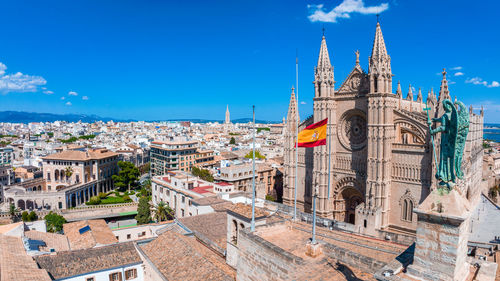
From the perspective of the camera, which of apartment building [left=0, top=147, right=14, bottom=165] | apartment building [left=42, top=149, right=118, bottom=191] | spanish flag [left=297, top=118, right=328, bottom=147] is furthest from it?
apartment building [left=0, top=147, right=14, bottom=165]

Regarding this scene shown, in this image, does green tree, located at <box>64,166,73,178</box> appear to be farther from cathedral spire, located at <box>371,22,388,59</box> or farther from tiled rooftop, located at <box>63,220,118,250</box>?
cathedral spire, located at <box>371,22,388,59</box>

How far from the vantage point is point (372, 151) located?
29.9 metres

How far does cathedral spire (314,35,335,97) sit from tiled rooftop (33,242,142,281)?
23.2 m

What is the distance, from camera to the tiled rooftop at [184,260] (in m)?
15.2

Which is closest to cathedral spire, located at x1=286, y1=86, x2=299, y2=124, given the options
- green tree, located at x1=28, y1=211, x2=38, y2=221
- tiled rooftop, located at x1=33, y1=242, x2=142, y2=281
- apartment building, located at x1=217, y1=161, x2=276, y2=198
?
apartment building, located at x1=217, y1=161, x2=276, y2=198

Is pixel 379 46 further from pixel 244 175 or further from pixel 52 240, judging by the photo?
pixel 52 240

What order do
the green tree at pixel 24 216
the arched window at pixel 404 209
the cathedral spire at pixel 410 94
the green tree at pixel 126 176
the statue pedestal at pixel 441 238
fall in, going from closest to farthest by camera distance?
the statue pedestal at pixel 441 238 → the arched window at pixel 404 209 → the green tree at pixel 24 216 → the cathedral spire at pixel 410 94 → the green tree at pixel 126 176

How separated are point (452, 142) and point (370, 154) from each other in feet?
75.1

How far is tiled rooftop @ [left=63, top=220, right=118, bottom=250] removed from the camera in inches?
1030

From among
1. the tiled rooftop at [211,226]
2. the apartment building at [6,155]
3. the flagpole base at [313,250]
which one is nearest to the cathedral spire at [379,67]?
the tiled rooftop at [211,226]

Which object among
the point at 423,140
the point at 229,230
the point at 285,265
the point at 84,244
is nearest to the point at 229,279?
the point at 229,230

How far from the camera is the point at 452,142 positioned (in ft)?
26.1

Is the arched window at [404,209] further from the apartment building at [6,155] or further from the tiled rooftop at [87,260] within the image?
the apartment building at [6,155]

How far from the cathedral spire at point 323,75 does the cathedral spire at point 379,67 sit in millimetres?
4755
